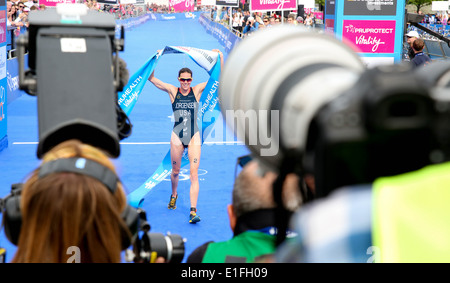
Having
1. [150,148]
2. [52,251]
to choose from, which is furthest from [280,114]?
[150,148]

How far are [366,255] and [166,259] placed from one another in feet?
4.50

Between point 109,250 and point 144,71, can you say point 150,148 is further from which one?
point 109,250

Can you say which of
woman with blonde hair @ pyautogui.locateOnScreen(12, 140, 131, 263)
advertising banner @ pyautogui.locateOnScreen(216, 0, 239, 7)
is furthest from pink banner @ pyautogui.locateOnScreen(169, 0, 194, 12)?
woman with blonde hair @ pyautogui.locateOnScreen(12, 140, 131, 263)

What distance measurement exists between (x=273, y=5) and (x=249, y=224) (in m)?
12.9

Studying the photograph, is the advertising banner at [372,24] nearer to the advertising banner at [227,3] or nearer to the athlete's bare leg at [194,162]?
the athlete's bare leg at [194,162]

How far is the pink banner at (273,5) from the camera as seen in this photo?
14.0m

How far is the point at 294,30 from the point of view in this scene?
1222 millimetres

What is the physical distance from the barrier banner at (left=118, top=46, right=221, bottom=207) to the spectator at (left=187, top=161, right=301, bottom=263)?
584cm

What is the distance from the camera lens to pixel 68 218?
1689mm

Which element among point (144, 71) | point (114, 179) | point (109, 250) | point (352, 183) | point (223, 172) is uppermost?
point (352, 183)

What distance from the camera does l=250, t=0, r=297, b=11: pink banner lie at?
1397cm

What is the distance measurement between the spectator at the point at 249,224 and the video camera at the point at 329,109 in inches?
28.5

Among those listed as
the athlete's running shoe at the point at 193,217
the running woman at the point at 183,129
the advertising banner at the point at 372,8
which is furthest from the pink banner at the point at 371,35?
the athlete's running shoe at the point at 193,217

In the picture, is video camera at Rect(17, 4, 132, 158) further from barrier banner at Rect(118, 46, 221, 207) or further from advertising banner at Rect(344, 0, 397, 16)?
advertising banner at Rect(344, 0, 397, 16)
